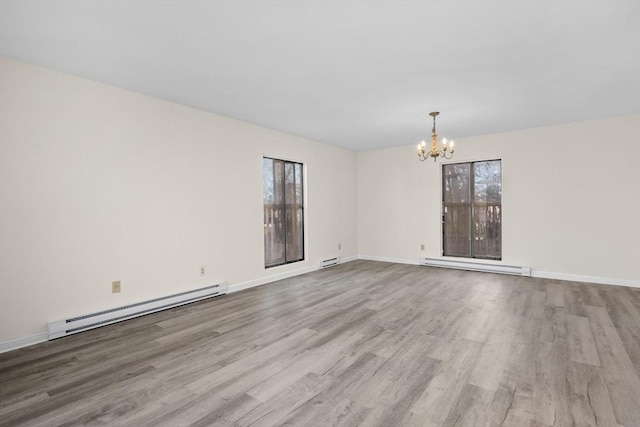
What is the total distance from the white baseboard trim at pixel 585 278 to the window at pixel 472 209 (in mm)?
673

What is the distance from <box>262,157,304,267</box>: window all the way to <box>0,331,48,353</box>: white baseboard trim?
2.81 meters

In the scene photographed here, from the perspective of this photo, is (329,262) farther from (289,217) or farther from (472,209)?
(472,209)

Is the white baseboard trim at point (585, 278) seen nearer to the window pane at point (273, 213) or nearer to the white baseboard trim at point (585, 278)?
the white baseboard trim at point (585, 278)

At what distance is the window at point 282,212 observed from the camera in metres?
5.18

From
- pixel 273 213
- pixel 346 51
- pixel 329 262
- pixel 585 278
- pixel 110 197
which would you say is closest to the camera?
pixel 346 51

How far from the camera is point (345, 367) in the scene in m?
2.28

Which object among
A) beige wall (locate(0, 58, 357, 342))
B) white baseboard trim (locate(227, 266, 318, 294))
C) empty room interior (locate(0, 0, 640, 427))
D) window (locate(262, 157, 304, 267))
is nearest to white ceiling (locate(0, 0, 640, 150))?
empty room interior (locate(0, 0, 640, 427))

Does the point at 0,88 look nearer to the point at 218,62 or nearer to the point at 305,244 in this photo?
the point at 218,62

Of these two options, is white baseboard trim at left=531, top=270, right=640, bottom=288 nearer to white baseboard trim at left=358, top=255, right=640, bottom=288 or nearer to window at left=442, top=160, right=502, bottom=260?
→ white baseboard trim at left=358, top=255, right=640, bottom=288

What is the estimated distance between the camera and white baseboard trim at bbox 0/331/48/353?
2588 millimetres

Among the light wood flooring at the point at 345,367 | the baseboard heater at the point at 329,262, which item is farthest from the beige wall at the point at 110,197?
the baseboard heater at the point at 329,262

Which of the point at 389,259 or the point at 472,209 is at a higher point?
the point at 472,209

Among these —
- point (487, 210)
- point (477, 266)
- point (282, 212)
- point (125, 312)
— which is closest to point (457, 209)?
point (487, 210)

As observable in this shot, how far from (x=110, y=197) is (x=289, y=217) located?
2914 millimetres
